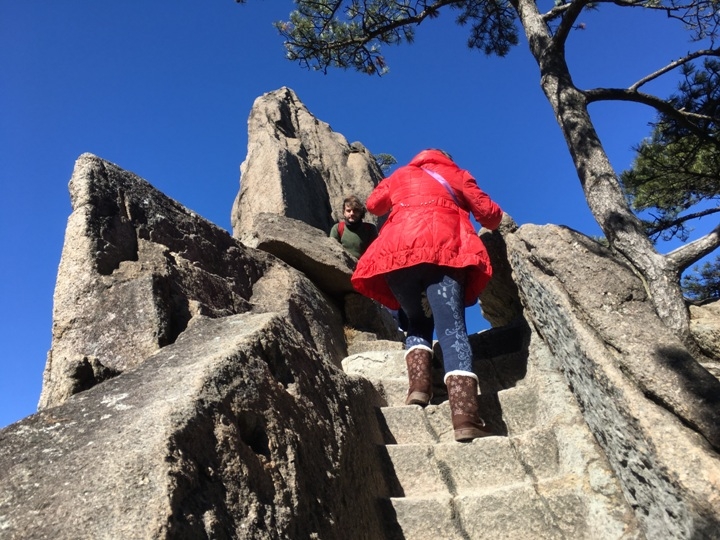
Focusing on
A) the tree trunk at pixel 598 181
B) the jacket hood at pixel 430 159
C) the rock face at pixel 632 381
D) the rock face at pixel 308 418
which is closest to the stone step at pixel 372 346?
the rock face at pixel 308 418

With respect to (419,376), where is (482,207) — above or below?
above

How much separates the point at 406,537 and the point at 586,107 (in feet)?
16.1

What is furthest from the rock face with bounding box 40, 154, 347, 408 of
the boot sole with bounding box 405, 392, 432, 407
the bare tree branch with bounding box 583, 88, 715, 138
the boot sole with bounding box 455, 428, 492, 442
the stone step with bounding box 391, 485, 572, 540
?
the bare tree branch with bounding box 583, 88, 715, 138

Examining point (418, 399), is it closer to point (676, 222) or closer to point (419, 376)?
point (419, 376)

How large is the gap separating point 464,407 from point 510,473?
45 cm

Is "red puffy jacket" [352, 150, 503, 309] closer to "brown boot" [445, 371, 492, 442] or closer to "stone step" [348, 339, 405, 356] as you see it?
"brown boot" [445, 371, 492, 442]

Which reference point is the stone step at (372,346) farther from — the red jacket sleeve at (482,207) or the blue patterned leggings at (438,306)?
the red jacket sleeve at (482,207)

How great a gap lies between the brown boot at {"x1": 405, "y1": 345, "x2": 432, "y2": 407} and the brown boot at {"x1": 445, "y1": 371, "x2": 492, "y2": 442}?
13.7 inches

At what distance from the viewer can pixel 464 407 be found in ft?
11.2

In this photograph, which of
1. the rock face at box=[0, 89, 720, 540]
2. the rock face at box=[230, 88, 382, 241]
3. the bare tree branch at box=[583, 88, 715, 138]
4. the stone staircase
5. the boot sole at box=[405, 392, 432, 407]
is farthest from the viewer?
the rock face at box=[230, 88, 382, 241]

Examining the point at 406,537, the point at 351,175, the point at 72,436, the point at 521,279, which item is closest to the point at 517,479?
the point at 406,537

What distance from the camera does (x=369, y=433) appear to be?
3.40m

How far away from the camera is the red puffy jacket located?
3.96 metres

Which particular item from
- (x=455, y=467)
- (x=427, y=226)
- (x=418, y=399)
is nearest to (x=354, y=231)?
(x=427, y=226)
